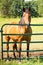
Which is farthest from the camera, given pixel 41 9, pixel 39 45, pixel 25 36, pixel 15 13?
pixel 41 9

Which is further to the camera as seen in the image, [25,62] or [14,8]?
[14,8]

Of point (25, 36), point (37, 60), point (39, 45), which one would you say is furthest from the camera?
point (39, 45)

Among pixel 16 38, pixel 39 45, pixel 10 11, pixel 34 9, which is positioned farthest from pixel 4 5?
pixel 16 38

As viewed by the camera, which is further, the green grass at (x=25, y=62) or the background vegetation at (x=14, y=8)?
the background vegetation at (x=14, y=8)

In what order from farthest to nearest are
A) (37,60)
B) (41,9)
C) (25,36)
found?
1. (41,9)
2. (25,36)
3. (37,60)

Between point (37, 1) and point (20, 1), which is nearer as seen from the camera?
point (20, 1)

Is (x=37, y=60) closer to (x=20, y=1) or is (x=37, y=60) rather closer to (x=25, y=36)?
(x=25, y=36)

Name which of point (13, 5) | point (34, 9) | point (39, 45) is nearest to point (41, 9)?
point (34, 9)

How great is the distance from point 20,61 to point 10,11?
33723 millimetres

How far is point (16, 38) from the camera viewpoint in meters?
8.23

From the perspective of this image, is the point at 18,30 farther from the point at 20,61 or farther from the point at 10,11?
the point at 10,11

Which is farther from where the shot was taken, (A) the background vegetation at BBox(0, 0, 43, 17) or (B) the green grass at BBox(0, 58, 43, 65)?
(A) the background vegetation at BBox(0, 0, 43, 17)

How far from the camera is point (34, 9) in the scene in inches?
1626

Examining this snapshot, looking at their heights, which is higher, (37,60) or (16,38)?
(16,38)
